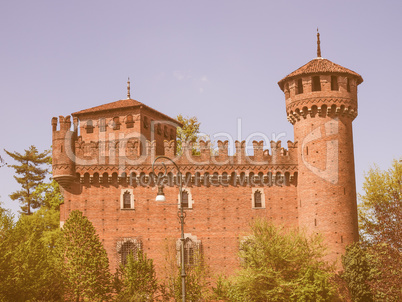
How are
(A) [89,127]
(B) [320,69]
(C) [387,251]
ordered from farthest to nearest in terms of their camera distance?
(A) [89,127]
(B) [320,69]
(C) [387,251]

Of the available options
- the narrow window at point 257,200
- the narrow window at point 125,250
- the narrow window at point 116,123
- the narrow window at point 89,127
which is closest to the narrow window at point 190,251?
the narrow window at point 125,250

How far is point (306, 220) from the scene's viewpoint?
3794cm

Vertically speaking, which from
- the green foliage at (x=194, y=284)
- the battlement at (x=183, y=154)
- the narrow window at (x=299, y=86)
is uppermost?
the narrow window at (x=299, y=86)

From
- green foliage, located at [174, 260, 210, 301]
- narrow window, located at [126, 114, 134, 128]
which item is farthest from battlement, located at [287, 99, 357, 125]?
narrow window, located at [126, 114, 134, 128]

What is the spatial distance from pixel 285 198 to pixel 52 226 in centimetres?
2375

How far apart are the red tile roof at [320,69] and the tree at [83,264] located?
17.5 metres

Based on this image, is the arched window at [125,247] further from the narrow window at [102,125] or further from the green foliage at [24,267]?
the narrow window at [102,125]

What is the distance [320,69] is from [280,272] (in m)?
→ 14.8

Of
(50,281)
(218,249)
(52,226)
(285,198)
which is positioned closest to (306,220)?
(285,198)

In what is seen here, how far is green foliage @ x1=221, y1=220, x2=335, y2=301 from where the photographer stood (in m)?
31.9

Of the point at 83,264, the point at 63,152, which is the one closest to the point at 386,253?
the point at 83,264

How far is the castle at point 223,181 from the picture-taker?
38.2 m

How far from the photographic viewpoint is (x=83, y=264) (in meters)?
32.9

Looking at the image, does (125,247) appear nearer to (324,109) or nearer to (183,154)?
(183,154)
